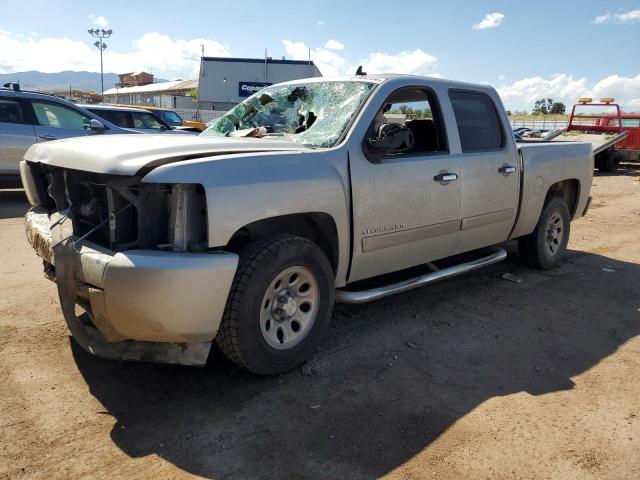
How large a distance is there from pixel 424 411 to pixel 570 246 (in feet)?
16.8

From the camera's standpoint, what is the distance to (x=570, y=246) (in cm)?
715

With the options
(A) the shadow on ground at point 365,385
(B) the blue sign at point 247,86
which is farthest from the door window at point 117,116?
(B) the blue sign at point 247,86

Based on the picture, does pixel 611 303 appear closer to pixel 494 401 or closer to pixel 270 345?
pixel 494 401

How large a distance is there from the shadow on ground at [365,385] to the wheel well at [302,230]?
0.73 metres

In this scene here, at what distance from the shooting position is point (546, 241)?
578cm

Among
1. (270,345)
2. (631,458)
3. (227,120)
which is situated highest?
(227,120)

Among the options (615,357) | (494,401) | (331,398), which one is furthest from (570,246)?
(331,398)

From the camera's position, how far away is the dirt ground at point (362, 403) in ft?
8.18

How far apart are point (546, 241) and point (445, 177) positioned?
92.2 inches

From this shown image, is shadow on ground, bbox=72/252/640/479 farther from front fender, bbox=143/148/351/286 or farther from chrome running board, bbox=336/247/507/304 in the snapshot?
front fender, bbox=143/148/351/286

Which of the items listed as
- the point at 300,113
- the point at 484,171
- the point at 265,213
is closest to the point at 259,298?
the point at 265,213

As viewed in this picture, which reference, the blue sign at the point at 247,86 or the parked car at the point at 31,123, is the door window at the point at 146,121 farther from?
the blue sign at the point at 247,86

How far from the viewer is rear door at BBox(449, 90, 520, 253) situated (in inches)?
173

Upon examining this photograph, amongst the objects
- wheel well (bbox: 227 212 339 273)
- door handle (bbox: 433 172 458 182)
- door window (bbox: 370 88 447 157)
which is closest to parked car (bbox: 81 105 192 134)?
door window (bbox: 370 88 447 157)
